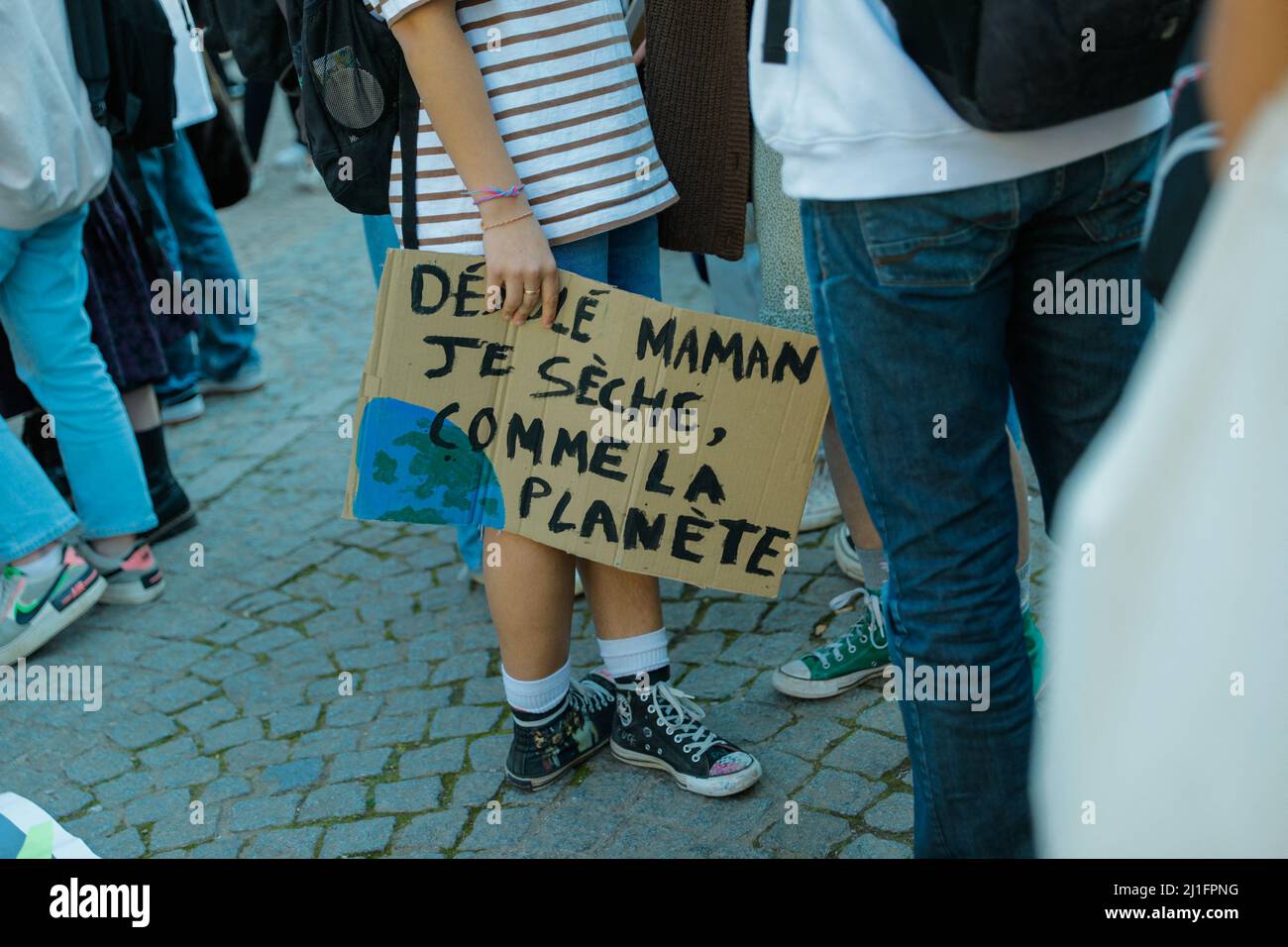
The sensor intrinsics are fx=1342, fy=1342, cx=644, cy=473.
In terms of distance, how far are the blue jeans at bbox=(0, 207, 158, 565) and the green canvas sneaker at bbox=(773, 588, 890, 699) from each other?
1951mm

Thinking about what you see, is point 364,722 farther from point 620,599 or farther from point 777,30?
point 777,30

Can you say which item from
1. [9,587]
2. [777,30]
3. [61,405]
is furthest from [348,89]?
[9,587]

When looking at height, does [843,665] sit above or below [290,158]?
below

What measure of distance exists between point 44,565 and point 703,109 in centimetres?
212

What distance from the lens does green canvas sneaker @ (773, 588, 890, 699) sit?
2910 millimetres

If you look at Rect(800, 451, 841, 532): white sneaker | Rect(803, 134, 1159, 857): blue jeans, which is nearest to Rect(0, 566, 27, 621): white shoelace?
Rect(800, 451, 841, 532): white sneaker

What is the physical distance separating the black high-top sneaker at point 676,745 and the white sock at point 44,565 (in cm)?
168

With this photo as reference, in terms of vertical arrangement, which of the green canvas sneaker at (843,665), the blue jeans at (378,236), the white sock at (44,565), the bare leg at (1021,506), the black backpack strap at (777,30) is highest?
the black backpack strap at (777,30)

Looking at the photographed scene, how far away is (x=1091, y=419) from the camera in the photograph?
1.91 m

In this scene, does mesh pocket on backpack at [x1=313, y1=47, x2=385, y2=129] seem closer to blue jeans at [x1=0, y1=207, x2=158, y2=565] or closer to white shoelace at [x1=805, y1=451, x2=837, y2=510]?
blue jeans at [x1=0, y1=207, x2=158, y2=565]

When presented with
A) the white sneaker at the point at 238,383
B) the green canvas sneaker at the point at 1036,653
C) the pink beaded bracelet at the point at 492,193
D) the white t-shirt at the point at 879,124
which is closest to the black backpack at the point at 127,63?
the white sneaker at the point at 238,383

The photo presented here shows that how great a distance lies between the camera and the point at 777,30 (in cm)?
164

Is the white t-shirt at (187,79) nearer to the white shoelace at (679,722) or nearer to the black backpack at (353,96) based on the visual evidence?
the black backpack at (353,96)

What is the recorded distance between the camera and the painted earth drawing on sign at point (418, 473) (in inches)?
94.8
